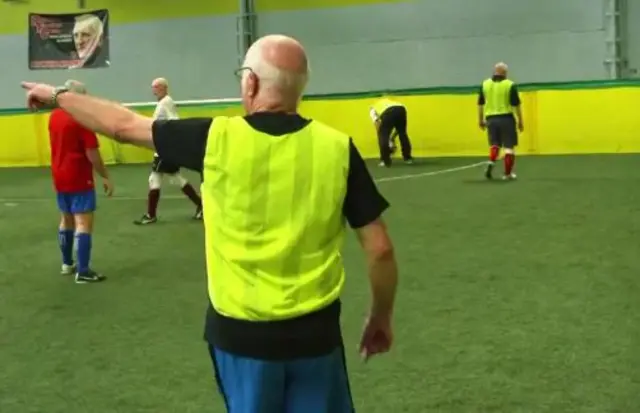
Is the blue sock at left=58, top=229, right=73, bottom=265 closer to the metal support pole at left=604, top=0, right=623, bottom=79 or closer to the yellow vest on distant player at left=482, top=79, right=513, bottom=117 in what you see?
the yellow vest on distant player at left=482, top=79, right=513, bottom=117

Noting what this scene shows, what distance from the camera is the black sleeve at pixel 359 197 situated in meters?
2.70

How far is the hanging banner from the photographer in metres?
23.1

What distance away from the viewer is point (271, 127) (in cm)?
263

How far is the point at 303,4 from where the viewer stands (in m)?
21.7

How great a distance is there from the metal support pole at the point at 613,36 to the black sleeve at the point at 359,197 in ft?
57.9

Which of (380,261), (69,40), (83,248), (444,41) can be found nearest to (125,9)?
(69,40)

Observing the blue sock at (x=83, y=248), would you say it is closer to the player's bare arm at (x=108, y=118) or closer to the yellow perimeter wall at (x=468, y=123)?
the player's bare arm at (x=108, y=118)

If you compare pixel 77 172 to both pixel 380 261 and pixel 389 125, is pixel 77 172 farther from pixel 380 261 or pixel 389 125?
pixel 389 125

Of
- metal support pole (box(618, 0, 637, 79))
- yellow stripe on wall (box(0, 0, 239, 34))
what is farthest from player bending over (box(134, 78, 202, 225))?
yellow stripe on wall (box(0, 0, 239, 34))

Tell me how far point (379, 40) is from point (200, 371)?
1650cm

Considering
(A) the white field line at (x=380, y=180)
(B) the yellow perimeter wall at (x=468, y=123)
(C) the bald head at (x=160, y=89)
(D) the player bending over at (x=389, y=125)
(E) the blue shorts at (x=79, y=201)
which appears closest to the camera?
(E) the blue shorts at (x=79, y=201)

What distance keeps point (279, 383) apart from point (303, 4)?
771 inches

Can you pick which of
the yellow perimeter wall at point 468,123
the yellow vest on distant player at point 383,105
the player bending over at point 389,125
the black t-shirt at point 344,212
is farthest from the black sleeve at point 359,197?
the yellow perimeter wall at point 468,123

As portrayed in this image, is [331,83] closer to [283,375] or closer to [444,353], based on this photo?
[444,353]
